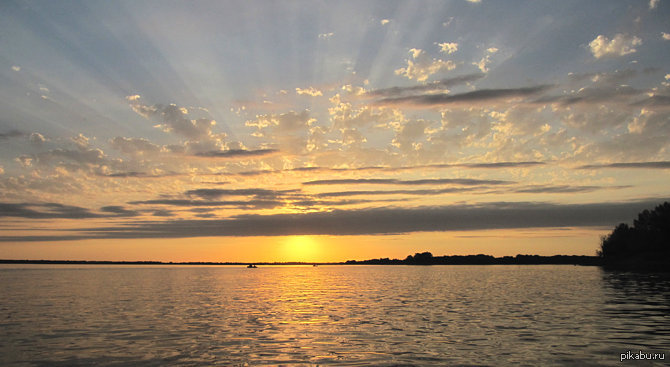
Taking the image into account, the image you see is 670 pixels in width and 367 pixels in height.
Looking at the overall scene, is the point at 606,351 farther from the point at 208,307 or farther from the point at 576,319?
the point at 208,307

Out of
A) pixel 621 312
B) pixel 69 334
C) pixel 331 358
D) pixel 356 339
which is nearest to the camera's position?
pixel 331 358

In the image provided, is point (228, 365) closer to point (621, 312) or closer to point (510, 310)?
point (510, 310)

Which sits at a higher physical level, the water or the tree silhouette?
A: the tree silhouette

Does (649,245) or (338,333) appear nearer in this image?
(338,333)

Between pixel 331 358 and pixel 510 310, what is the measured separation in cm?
2665

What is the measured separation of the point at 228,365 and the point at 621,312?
36.8m

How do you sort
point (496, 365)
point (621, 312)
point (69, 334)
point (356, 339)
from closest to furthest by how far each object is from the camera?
point (496, 365) < point (356, 339) < point (69, 334) < point (621, 312)

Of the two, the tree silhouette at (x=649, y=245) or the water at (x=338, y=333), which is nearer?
the water at (x=338, y=333)

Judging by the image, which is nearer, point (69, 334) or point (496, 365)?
point (496, 365)

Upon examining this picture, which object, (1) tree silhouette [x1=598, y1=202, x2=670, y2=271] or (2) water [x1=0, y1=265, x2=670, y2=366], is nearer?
(2) water [x1=0, y1=265, x2=670, y2=366]

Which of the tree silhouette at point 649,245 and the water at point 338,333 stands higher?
the tree silhouette at point 649,245

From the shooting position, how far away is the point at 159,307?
5156cm

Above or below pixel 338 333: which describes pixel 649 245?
above

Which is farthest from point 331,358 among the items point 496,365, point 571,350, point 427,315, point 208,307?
point 208,307
